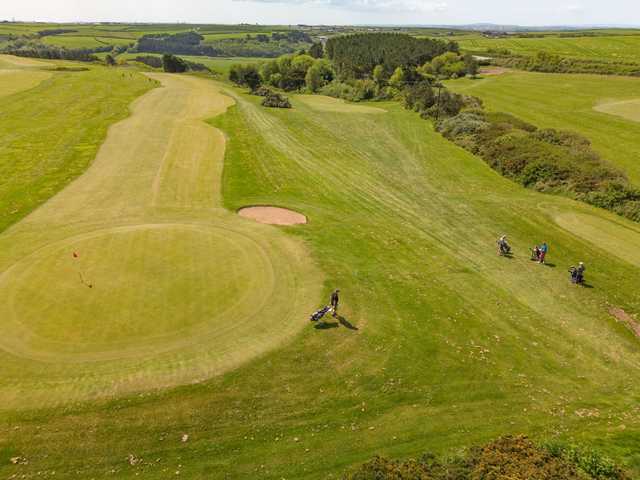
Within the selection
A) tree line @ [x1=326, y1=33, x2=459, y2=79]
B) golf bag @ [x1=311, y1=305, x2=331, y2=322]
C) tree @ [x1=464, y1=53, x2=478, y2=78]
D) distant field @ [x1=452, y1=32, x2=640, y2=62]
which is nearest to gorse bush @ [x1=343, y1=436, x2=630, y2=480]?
golf bag @ [x1=311, y1=305, x2=331, y2=322]

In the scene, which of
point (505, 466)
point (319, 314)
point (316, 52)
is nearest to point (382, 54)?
point (316, 52)

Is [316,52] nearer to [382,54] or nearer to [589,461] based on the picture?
[382,54]

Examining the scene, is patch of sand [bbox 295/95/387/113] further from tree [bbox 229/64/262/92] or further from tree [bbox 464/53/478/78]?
tree [bbox 464/53/478/78]

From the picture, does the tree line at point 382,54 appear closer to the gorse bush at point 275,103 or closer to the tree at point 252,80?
the tree at point 252,80

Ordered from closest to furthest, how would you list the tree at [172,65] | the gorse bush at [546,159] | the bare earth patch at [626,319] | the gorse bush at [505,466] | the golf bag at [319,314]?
the gorse bush at [505,466] < the golf bag at [319,314] < the bare earth patch at [626,319] < the gorse bush at [546,159] < the tree at [172,65]

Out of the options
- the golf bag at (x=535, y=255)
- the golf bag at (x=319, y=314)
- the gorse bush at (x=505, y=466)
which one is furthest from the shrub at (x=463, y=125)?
the gorse bush at (x=505, y=466)
